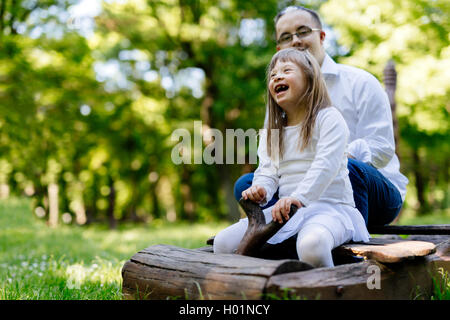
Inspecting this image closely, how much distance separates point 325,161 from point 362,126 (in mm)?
1163

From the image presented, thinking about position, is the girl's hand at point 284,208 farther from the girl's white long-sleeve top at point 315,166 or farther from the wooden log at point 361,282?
the wooden log at point 361,282

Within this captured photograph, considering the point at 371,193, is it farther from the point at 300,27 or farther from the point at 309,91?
the point at 300,27

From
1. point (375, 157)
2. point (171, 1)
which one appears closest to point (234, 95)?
point (171, 1)

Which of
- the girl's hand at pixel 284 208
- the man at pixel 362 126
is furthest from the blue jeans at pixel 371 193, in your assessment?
the girl's hand at pixel 284 208

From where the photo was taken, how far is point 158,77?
16125 mm

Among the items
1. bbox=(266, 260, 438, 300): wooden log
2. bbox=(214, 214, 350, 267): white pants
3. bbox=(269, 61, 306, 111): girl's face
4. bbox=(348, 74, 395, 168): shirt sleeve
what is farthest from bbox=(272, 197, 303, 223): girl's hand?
bbox=(348, 74, 395, 168): shirt sleeve

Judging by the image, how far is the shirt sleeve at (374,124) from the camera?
306 centimetres

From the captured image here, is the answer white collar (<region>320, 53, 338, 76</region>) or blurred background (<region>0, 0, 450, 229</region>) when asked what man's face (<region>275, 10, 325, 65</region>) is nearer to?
white collar (<region>320, 53, 338, 76</region>)

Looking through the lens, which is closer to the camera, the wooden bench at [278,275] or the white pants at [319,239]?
the wooden bench at [278,275]

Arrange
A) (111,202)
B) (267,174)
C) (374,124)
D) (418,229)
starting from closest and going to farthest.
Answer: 1. (267,174)
2. (418,229)
3. (374,124)
4. (111,202)

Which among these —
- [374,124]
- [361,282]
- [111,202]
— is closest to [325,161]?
[361,282]
